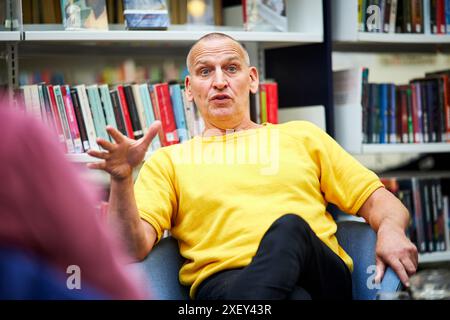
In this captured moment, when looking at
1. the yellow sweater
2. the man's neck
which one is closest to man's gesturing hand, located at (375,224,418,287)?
the yellow sweater

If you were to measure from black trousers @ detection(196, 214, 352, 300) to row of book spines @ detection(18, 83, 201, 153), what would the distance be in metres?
0.69

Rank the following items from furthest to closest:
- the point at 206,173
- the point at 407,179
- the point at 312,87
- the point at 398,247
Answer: the point at 407,179 → the point at 312,87 → the point at 206,173 → the point at 398,247

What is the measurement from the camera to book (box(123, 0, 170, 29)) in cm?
207

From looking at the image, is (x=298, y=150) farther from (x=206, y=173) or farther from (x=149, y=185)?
(x=149, y=185)

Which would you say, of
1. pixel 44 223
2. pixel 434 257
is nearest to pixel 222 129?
pixel 434 257

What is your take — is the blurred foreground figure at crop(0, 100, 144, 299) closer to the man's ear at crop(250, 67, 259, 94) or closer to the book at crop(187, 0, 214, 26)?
the man's ear at crop(250, 67, 259, 94)

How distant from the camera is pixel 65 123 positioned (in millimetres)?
1993

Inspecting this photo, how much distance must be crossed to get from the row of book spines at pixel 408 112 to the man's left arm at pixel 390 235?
2.57ft

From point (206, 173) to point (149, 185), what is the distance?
129 millimetres

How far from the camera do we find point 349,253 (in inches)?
63.0

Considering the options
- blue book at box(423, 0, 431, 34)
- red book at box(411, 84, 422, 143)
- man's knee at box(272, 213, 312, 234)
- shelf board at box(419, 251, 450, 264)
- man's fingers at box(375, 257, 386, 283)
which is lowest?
shelf board at box(419, 251, 450, 264)

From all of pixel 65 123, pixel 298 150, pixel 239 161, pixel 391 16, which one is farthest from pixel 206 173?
pixel 391 16

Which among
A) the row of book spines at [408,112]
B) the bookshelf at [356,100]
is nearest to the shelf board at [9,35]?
the bookshelf at [356,100]

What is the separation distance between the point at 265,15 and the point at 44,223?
1.82 m
